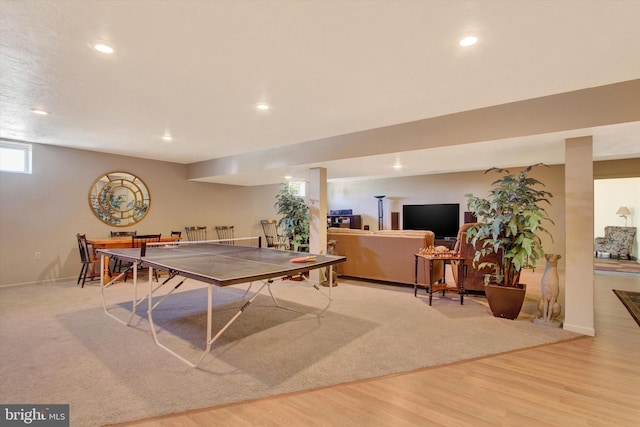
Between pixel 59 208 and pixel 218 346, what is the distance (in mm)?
4699

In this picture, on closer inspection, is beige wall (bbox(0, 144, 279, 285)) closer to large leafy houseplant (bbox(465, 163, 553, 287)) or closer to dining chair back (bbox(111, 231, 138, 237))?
dining chair back (bbox(111, 231, 138, 237))

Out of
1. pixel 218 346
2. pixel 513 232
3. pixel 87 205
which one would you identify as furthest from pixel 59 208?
pixel 513 232

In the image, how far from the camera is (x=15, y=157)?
16.6 ft

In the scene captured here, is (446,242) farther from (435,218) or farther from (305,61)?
(305,61)

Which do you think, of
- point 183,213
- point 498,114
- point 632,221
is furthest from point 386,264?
point 632,221

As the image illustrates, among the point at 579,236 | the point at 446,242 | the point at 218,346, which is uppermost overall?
the point at 579,236

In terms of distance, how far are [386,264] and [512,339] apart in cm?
238

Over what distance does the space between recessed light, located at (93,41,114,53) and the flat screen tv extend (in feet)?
25.6

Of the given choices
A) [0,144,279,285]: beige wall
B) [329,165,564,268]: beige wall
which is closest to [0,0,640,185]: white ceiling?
[0,144,279,285]: beige wall

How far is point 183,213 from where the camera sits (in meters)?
7.13

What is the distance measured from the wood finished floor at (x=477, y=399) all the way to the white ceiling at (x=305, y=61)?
2165mm

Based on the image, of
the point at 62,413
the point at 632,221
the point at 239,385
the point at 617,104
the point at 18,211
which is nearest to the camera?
the point at 62,413

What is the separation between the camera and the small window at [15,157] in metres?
4.93

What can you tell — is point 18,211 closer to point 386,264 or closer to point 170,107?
point 170,107
